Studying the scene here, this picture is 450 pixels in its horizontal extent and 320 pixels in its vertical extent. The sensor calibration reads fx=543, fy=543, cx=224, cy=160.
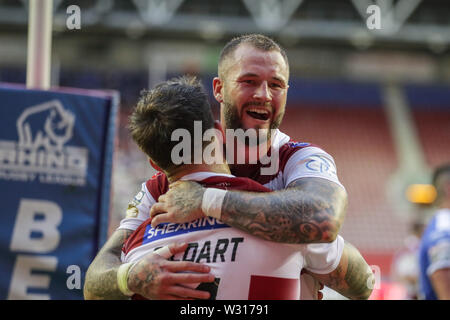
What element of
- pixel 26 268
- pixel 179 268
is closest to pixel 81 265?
pixel 26 268

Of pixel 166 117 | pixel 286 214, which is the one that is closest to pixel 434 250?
pixel 286 214

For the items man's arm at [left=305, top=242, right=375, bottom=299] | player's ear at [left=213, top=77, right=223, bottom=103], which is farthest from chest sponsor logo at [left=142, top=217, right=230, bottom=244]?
player's ear at [left=213, top=77, right=223, bottom=103]

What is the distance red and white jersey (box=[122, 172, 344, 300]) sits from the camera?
1727 millimetres

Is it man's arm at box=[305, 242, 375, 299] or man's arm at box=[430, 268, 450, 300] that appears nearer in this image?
man's arm at box=[305, 242, 375, 299]

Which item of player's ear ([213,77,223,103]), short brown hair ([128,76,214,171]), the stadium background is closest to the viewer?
short brown hair ([128,76,214,171])

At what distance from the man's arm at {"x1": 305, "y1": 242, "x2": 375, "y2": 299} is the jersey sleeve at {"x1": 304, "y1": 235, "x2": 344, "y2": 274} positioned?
1.2 inches

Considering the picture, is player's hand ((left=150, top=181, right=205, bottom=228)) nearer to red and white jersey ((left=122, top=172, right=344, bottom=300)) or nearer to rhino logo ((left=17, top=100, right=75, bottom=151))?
red and white jersey ((left=122, top=172, right=344, bottom=300))

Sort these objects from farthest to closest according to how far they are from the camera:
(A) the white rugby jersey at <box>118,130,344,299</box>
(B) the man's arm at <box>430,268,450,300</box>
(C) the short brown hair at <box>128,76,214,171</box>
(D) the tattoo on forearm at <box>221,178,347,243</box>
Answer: (B) the man's arm at <box>430,268,450,300</box> → (A) the white rugby jersey at <box>118,130,344,299</box> → (C) the short brown hair at <box>128,76,214,171</box> → (D) the tattoo on forearm at <box>221,178,347,243</box>

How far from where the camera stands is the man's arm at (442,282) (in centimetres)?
328

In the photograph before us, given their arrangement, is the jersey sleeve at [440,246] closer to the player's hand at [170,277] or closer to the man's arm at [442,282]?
the man's arm at [442,282]

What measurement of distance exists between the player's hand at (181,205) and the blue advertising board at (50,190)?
5.81 ft

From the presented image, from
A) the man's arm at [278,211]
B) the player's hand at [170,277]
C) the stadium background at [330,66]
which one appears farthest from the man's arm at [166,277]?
the stadium background at [330,66]

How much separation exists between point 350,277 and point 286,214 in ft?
1.58

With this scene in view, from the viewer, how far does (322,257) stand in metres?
1.89
